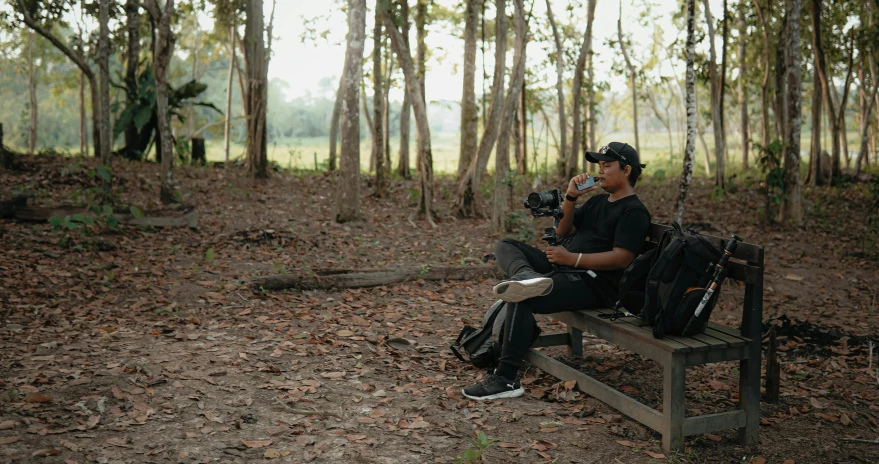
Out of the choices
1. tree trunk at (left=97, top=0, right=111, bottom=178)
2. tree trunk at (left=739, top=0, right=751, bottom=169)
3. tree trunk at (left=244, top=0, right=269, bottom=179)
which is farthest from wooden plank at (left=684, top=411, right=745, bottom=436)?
tree trunk at (left=739, top=0, right=751, bottom=169)

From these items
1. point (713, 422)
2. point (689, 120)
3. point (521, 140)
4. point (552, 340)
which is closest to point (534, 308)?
point (552, 340)

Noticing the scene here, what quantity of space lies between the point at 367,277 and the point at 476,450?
3937 millimetres

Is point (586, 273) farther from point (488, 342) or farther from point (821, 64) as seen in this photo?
point (821, 64)

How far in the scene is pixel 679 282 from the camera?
3.86 meters

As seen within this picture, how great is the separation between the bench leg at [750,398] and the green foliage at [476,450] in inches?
58.1

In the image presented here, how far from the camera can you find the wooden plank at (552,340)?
5422 mm

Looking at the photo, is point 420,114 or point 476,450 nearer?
point 476,450

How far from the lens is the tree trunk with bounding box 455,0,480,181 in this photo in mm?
14062

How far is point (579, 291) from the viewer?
15.3ft

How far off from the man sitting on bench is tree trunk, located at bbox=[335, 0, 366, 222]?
19.5 ft

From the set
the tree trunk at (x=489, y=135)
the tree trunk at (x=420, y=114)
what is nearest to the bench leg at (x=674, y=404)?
the tree trunk at (x=489, y=135)

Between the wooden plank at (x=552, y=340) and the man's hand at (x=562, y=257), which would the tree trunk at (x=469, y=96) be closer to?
the wooden plank at (x=552, y=340)

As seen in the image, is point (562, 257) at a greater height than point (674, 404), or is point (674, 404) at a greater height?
point (562, 257)

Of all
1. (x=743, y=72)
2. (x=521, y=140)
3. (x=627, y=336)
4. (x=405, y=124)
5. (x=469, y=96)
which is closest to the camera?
(x=627, y=336)
